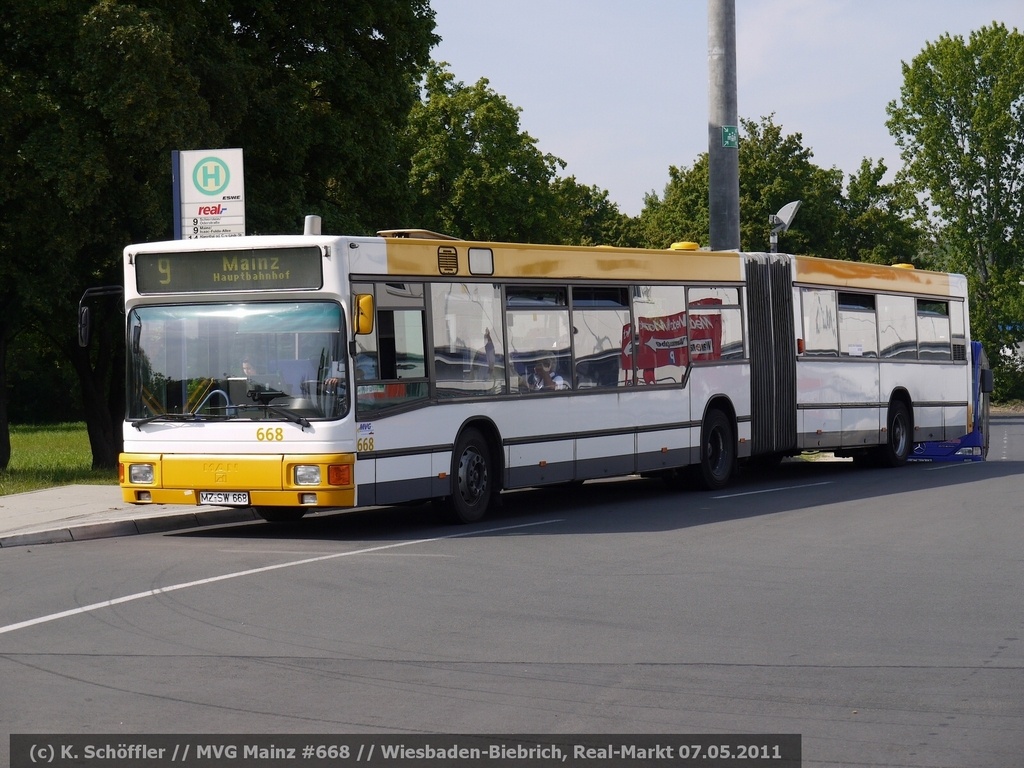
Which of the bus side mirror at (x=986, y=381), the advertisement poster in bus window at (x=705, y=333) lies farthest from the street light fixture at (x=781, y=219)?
the advertisement poster in bus window at (x=705, y=333)

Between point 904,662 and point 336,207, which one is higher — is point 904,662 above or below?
below

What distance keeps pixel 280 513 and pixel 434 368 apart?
2.52 m

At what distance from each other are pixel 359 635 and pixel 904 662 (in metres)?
3.17

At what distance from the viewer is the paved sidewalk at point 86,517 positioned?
582 inches

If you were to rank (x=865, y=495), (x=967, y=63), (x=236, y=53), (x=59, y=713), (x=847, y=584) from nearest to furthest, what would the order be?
(x=59, y=713)
(x=847, y=584)
(x=865, y=495)
(x=236, y=53)
(x=967, y=63)

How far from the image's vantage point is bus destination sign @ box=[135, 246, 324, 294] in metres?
14.2

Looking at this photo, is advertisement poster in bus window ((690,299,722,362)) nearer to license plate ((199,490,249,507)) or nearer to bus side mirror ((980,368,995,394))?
license plate ((199,490,249,507))

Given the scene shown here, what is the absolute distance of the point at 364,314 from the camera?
13.9 m

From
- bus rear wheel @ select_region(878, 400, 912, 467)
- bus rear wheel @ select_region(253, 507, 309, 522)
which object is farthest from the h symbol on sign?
bus rear wheel @ select_region(878, 400, 912, 467)

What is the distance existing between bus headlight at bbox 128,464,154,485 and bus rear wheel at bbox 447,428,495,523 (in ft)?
9.77

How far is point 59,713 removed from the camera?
7.00 meters

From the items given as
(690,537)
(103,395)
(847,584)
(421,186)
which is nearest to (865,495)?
(690,537)

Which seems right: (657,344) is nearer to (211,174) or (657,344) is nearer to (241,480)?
(211,174)

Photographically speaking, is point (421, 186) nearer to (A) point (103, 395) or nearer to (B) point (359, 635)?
(A) point (103, 395)
